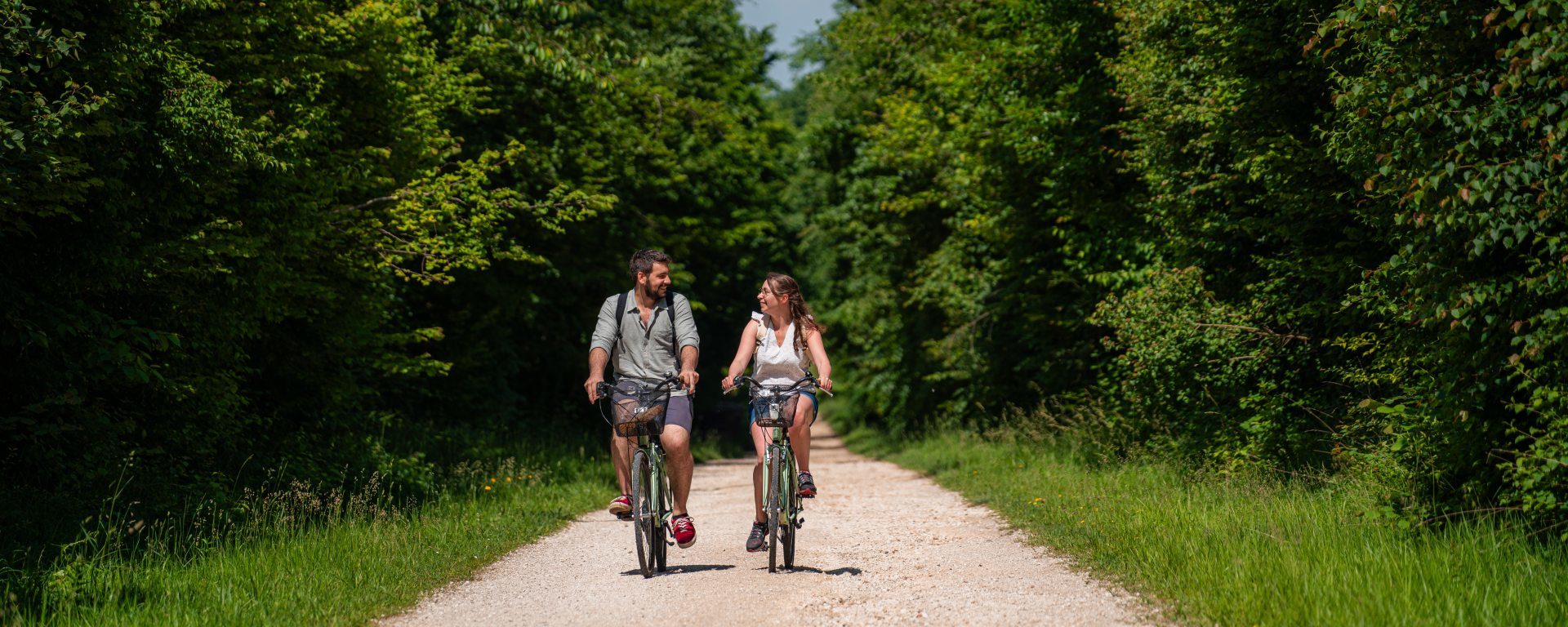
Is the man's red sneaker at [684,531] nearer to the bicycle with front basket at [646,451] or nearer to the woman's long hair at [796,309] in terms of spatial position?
the bicycle with front basket at [646,451]

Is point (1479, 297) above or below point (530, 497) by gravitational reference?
above

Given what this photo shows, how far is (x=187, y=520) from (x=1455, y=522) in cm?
845

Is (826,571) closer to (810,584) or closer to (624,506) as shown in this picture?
(810,584)

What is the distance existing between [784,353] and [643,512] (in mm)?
1289

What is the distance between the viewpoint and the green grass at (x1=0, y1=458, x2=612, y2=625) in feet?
18.8

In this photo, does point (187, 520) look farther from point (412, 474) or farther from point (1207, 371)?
point (1207, 371)

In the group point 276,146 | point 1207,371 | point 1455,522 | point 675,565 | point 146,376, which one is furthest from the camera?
point 1207,371

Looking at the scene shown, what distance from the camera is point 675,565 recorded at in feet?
24.9

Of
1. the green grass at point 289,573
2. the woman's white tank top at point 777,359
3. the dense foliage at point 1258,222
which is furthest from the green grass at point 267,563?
the dense foliage at point 1258,222

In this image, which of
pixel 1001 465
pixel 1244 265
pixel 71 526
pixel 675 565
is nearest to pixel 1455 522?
pixel 675 565

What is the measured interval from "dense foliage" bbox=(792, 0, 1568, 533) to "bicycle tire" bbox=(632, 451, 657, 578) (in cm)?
431

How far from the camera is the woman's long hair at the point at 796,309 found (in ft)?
23.8

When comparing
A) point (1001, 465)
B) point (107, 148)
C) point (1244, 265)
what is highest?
point (107, 148)

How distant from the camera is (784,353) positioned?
7219mm
